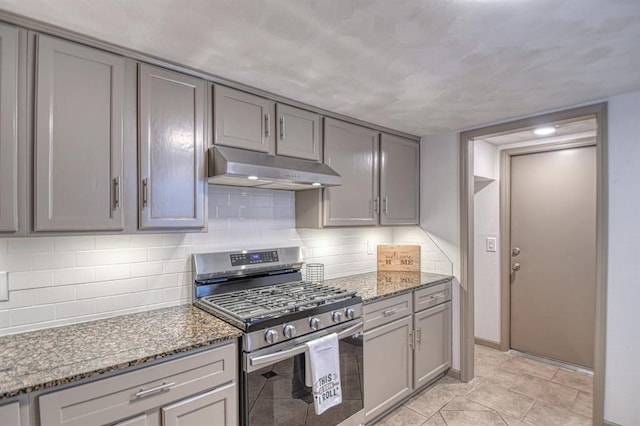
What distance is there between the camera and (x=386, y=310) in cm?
241

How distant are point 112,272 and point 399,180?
230cm

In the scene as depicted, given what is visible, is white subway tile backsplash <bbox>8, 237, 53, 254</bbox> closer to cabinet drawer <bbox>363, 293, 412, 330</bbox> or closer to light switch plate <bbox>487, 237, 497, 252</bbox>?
cabinet drawer <bbox>363, 293, 412, 330</bbox>

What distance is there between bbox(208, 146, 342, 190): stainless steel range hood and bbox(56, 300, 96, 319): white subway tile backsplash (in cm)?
89

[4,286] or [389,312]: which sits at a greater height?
[4,286]

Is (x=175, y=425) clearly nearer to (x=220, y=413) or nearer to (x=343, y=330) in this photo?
Result: (x=220, y=413)

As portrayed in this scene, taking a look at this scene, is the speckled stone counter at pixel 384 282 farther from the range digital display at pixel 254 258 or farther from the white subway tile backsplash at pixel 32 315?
the white subway tile backsplash at pixel 32 315

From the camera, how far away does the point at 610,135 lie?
226 cm

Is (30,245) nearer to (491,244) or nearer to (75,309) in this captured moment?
(75,309)

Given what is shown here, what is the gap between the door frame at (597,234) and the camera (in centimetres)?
228

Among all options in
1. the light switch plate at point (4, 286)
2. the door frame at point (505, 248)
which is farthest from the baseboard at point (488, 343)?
the light switch plate at point (4, 286)

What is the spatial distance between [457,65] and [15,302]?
242 centimetres

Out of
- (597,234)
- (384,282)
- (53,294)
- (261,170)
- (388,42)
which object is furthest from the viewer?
(384,282)

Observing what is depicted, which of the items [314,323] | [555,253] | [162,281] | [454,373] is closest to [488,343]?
[454,373]

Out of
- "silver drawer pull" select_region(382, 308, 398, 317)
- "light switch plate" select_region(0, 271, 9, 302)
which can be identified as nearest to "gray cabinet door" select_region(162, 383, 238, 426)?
"light switch plate" select_region(0, 271, 9, 302)
